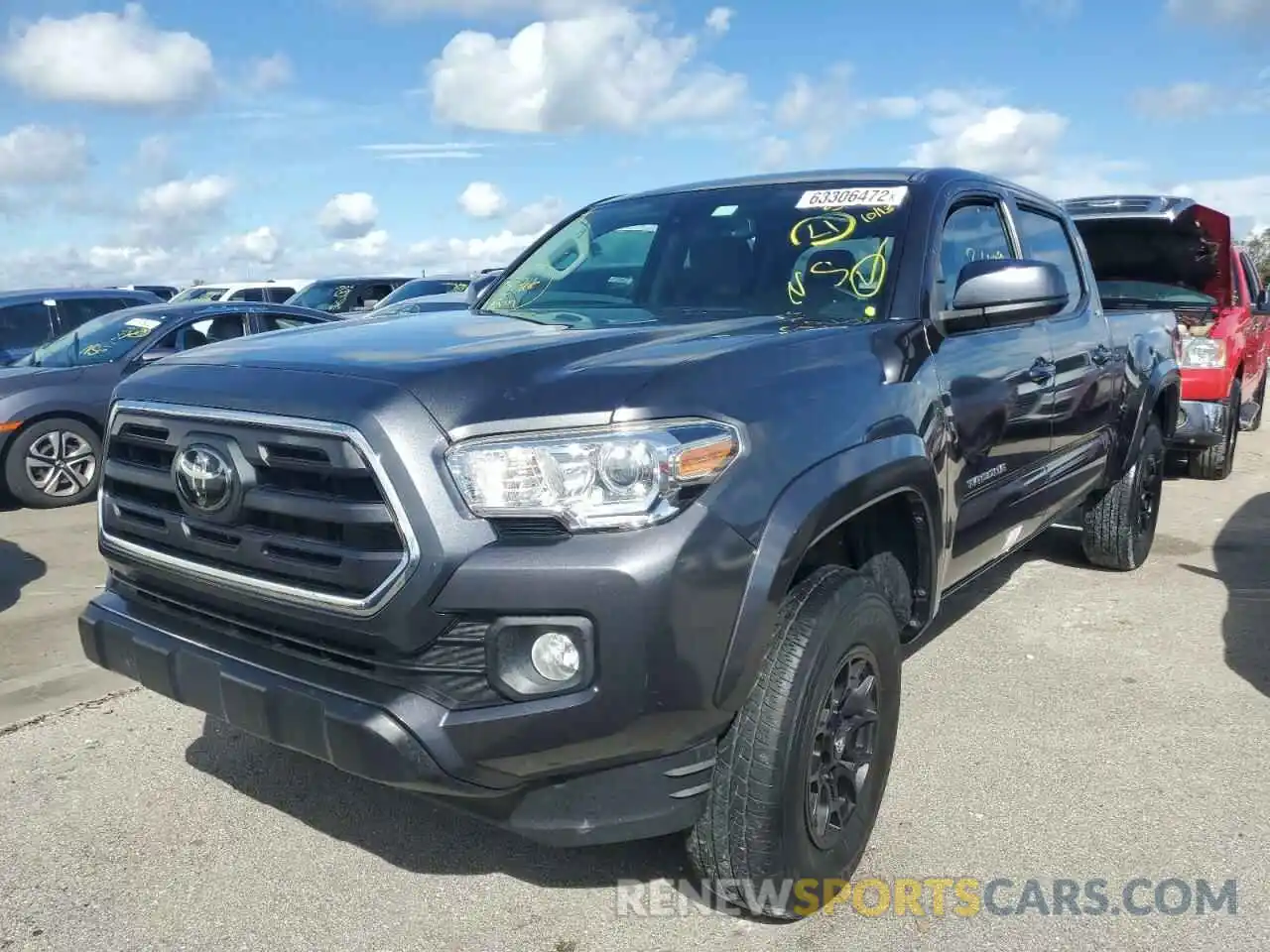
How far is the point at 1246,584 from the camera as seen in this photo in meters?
5.80

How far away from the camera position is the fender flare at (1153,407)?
5.39 metres

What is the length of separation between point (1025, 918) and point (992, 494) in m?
1.46

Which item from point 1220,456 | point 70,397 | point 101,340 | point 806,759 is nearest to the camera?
point 806,759

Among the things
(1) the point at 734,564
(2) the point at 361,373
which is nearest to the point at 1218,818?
(1) the point at 734,564

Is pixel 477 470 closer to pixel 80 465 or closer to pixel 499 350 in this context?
pixel 499 350

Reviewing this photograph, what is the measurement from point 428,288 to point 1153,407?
46.4 feet

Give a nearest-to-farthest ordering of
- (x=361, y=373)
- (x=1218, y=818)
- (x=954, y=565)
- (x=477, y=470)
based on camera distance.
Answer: (x=477, y=470), (x=361, y=373), (x=1218, y=818), (x=954, y=565)

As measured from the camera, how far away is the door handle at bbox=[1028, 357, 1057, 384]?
3980 mm

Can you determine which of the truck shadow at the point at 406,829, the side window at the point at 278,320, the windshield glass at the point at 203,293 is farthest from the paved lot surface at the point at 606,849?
the windshield glass at the point at 203,293

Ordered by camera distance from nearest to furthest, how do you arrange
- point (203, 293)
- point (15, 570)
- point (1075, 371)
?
1. point (1075, 371)
2. point (15, 570)
3. point (203, 293)

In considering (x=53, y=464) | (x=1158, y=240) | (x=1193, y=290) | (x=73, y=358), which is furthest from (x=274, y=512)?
(x=1193, y=290)

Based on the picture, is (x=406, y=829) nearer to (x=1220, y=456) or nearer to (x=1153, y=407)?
(x=1153, y=407)

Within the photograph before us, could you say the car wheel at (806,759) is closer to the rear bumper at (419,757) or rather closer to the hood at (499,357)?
→ the rear bumper at (419,757)

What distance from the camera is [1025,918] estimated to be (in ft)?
9.14
